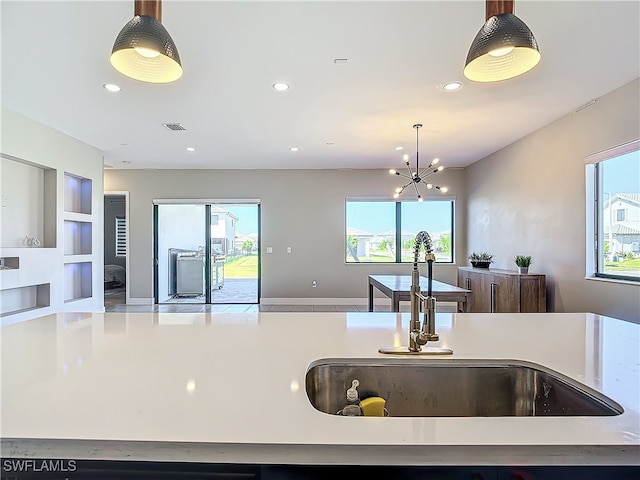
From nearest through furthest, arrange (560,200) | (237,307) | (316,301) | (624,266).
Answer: (624,266) < (560,200) < (237,307) < (316,301)

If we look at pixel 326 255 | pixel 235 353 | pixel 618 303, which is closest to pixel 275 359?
pixel 235 353

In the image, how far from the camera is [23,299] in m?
4.61

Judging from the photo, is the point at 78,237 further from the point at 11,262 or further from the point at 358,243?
the point at 358,243

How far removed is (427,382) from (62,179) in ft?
18.6

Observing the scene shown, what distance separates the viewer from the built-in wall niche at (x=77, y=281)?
17.8 feet

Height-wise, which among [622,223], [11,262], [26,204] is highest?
[26,204]

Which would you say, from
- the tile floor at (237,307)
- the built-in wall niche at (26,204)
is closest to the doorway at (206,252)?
the tile floor at (237,307)

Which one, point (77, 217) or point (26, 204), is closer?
point (26, 204)

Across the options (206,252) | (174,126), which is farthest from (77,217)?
(206,252)

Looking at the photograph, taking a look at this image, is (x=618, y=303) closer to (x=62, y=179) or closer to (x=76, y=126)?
(x=76, y=126)

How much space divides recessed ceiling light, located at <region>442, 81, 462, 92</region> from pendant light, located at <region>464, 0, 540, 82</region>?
213 centimetres

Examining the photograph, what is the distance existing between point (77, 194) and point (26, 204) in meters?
1.08

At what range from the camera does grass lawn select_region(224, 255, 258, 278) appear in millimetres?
7609

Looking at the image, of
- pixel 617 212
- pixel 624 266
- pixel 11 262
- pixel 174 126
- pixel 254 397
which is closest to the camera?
pixel 254 397
